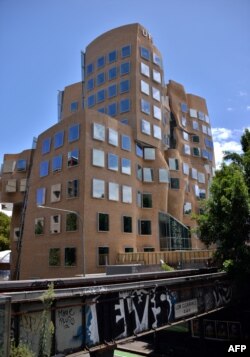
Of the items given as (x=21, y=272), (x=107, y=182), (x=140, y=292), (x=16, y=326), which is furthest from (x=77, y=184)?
(x=16, y=326)

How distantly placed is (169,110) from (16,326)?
2368 inches

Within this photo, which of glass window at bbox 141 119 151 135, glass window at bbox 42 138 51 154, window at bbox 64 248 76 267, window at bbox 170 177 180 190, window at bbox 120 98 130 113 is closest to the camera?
window at bbox 64 248 76 267

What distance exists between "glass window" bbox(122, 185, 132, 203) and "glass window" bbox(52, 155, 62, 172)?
30.3ft

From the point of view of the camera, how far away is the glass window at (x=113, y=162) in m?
47.0

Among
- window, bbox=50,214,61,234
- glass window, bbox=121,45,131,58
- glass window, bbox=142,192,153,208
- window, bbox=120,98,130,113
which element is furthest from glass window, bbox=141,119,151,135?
window, bbox=50,214,61,234

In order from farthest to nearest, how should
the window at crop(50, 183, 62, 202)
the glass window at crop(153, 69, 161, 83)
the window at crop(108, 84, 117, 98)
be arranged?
the glass window at crop(153, 69, 161, 83), the window at crop(108, 84, 117, 98), the window at crop(50, 183, 62, 202)

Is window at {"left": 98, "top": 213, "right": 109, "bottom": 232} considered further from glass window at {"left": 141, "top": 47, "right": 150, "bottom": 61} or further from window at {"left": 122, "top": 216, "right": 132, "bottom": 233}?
glass window at {"left": 141, "top": 47, "right": 150, "bottom": 61}

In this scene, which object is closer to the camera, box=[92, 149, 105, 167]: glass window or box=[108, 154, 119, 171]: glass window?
box=[92, 149, 105, 167]: glass window

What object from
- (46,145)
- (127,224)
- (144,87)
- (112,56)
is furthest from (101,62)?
(127,224)

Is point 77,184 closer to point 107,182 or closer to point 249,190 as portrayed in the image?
point 107,182

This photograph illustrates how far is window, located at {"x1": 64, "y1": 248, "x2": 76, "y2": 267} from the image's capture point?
136 feet

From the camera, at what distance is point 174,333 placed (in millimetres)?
32281

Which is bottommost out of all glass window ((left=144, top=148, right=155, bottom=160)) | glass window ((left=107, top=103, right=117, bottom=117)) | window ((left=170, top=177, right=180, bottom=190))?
window ((left=170, top=177, right=180, bottom=190))

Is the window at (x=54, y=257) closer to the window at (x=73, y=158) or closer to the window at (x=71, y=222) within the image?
the window at (x=71, y=222)
